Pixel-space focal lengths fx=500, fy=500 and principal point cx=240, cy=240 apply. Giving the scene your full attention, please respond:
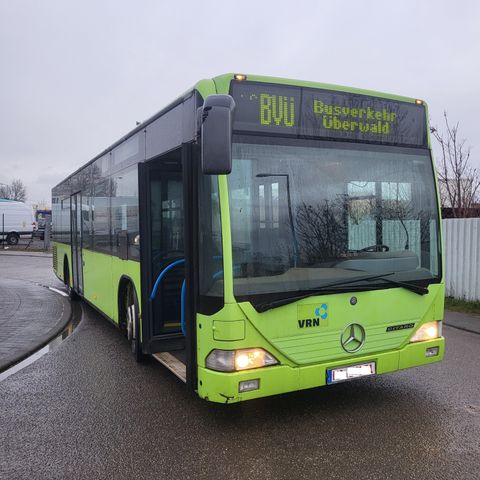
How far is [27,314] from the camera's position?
9672 mm

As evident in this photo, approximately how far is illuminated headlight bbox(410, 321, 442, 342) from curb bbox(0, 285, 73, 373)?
4785 mm

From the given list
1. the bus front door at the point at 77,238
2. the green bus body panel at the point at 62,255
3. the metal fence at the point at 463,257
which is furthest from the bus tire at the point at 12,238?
the metal fence at the point at 463,257

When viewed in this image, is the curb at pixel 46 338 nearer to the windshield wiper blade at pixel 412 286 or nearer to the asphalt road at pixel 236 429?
the asphalt road at pixel 236 429

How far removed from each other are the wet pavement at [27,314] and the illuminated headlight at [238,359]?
354 centimetres

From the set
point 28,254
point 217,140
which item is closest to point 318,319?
point 217,140

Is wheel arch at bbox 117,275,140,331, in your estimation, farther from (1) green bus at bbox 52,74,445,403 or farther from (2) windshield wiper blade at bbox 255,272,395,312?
(2) windshield wiper blade at bbox 255,272,395,312

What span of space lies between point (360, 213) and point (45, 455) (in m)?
3.16

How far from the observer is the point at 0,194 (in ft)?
245

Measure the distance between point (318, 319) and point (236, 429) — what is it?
1145 mm

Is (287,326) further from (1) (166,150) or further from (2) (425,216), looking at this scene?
(1) (166,150)

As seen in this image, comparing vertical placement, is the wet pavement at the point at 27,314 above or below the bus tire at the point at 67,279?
below

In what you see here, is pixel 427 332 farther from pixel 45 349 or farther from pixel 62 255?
pixel 62 255

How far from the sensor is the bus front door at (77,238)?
30.3 feet

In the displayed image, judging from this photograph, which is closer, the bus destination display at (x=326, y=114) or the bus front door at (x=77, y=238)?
the bus destination display at (x=326, y=114)
